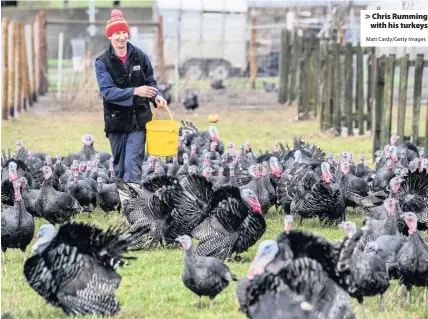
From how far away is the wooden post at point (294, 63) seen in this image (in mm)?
24688

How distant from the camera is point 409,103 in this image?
25.3m

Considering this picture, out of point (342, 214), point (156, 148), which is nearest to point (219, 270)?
point (156, 148)

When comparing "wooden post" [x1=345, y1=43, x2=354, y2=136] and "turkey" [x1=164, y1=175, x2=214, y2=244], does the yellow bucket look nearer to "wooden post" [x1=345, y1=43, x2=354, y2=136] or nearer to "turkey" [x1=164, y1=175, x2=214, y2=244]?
"turkey" [x1=164, y1=175, x2=214, y2=244]

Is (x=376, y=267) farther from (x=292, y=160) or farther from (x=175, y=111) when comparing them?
(x=175, y=111)

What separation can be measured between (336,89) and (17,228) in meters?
11.3

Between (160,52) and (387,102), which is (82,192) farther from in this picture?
(160,52)

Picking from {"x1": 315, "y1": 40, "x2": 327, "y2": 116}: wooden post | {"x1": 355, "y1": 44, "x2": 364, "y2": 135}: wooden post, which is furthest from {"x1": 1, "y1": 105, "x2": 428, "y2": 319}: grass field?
{"x1": 315, "y1": 40, "x2": 327, "y2": 116}: wooden post

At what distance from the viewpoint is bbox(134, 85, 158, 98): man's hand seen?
10.1 metres

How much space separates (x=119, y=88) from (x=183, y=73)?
19929 millimetres

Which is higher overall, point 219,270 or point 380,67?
point 380,67

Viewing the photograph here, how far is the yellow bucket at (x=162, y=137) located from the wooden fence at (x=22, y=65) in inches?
413

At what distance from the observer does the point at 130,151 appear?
10727mm

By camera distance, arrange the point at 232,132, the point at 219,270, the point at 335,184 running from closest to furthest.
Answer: the point at 219,270 → the point at 335,184 → the point at 232,132

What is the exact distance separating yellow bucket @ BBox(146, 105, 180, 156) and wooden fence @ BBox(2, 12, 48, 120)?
1048cm
